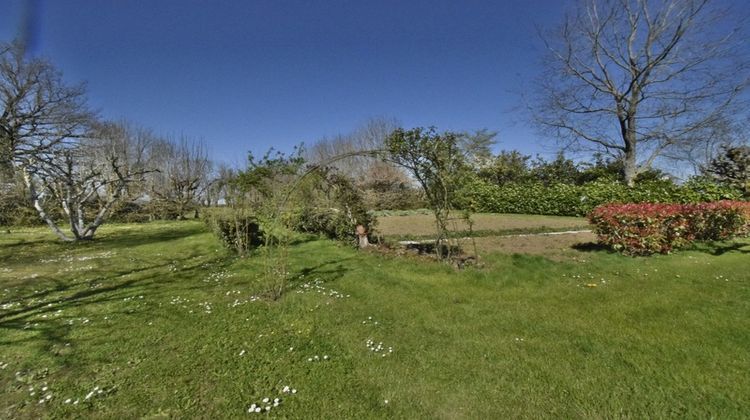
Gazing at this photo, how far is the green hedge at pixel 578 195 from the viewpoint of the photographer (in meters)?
11.4

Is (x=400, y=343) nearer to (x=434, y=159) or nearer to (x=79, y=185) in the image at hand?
(x=434, y=159)

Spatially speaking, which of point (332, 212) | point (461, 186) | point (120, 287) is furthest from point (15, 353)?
point (332, 212)

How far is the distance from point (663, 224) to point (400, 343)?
23.1 ft

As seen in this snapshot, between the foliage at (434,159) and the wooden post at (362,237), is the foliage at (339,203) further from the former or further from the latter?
the foliage at (434,159)

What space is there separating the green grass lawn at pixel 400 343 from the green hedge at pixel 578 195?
8.84 feet

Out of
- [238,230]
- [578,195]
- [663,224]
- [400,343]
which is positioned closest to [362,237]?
[238,230]

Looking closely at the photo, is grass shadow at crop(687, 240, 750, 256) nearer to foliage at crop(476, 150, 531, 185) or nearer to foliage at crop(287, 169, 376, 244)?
foliage at crop(287, 169, 376, 244)

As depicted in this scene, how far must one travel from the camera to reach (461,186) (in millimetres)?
6586

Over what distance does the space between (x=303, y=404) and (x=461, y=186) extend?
507 cm

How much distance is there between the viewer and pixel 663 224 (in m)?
7.02

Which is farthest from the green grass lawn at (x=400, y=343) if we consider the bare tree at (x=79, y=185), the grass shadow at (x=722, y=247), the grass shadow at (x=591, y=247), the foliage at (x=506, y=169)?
the foliage at (x=506, y=169)

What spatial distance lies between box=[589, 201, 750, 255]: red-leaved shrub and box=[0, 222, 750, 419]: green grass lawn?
0.59m

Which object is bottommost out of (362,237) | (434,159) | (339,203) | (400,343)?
(400,343)

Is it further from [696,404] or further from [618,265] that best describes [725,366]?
[618,265]
